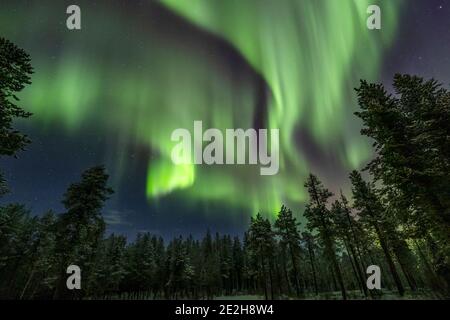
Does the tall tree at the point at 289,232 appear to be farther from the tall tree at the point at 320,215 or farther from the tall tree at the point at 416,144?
the tall tree at the point at 416,144

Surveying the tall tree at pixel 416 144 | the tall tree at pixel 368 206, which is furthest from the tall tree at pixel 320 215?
the tall tree at pixel 416 144

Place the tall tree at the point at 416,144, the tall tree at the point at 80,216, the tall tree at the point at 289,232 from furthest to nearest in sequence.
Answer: the tall tree at the point at 289,232 → the tall tree at the point at 80,216 → the tall tree at the point at 416,144

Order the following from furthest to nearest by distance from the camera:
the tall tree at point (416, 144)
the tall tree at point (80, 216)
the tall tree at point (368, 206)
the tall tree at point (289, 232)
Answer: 1. the tall tree at point (289, 232)
2. the tall tree at point (368, 206)
3. the tall tree at point (80, 216)
4. the tall tree at point (416, 144)

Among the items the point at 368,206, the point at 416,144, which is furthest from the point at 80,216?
the point at 368,206

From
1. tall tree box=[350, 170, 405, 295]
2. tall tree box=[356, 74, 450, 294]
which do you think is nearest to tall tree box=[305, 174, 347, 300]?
tall tree box=[350, 170, 405, 295]

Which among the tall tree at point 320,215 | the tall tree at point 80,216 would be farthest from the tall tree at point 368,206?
the tall tree at point 80,216

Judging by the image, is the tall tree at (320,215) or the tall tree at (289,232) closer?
the tall tree at (320,215)

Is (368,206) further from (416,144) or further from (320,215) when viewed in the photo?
(416,144)

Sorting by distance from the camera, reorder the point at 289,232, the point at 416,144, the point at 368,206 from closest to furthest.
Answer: the point at 416,144
the point at 368,206
the point at 289,232

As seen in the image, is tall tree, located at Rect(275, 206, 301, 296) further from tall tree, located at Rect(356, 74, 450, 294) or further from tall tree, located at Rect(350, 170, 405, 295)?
tall tree, located at Rect(356, 74, 450, 294)

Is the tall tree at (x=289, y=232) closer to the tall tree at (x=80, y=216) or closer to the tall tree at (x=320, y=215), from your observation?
the tall tree at (x=320, y=215)

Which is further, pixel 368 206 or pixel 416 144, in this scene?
pixel 368 206

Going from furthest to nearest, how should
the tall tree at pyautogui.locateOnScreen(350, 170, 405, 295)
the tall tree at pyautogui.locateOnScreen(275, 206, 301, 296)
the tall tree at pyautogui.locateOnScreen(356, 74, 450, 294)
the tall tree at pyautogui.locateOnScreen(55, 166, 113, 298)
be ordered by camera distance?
1. the tall tree at pyautogui.locateOnScreen(275, 206, 301, 296)
2. the tall tree at pyautogui.locateOnScreen(350, 170, 405, 295)
3. the tall tree at pyautogui.locateOnScreen(55, 166, 113, 298)
4. the tall tree at pyautogui.locateOnScreen(356, 74, 450, 294)

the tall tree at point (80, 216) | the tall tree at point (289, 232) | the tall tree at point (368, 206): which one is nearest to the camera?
the tall tree at point (80, 216)
